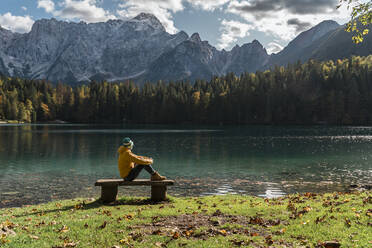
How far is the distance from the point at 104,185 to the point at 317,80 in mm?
183082

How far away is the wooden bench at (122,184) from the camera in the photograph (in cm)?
1658

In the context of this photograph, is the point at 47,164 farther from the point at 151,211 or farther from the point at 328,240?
the point at 328,240

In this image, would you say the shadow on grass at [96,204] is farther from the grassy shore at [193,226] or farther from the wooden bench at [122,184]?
the wooden bench at [122,184]

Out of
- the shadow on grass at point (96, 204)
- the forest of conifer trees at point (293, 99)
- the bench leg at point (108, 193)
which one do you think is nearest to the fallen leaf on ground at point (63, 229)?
the shadow on grass at point (96, 204)

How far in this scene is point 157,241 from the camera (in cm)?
1011

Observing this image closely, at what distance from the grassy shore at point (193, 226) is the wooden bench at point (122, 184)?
139 cm

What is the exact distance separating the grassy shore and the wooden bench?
1.39m

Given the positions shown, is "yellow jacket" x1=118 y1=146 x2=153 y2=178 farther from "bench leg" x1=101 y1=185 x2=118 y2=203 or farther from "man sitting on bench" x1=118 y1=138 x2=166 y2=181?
"bench leg" x1=101 y1=185 x2=118 y2=203

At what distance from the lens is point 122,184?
54.1ft

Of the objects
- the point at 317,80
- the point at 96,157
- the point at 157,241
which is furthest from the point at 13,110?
the point at 157,241

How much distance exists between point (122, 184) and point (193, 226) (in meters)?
5.95

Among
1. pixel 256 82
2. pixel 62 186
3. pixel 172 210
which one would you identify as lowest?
pixel 62 186

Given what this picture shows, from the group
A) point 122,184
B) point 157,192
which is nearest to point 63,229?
point 122,184

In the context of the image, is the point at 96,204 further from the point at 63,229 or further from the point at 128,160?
the point at 63,229
